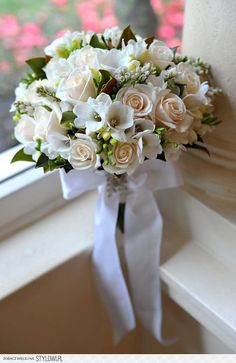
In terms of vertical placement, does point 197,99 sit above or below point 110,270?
above

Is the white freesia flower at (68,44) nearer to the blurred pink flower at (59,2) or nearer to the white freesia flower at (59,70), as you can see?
the white freesia flower at (59,70)

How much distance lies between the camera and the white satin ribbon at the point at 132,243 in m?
0.88

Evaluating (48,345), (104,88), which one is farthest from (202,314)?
(104,88)

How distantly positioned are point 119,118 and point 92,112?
0.13 feet

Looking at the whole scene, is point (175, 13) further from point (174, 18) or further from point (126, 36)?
point (126, 36)

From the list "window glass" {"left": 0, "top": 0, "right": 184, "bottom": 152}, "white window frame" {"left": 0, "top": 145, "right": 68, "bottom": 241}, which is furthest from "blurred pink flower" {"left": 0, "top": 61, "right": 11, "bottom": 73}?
"white window frame" {"left": 0, "top": 145, "right": 68, "bottom": 241}

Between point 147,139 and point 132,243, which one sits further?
point 132,243

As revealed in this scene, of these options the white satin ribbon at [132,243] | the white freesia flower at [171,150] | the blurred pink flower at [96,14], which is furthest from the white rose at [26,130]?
the blurred pink flower at [96,14]

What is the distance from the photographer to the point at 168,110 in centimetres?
69

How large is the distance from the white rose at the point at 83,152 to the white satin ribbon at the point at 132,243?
0.15 meters

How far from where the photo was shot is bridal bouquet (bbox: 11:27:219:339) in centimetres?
67

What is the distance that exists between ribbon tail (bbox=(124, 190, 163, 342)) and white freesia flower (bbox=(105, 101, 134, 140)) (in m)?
0.28

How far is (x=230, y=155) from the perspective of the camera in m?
0.85

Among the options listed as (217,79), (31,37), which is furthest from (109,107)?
(31,37)
